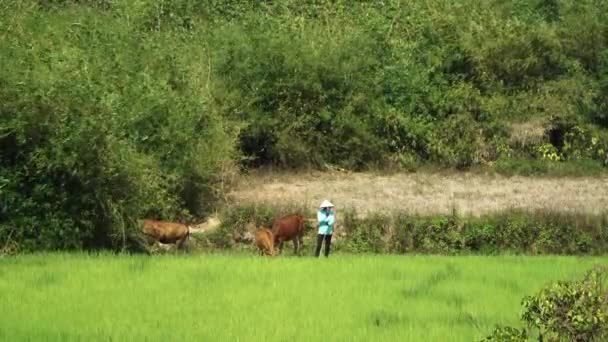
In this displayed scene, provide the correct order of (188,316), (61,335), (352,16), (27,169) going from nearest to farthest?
(61,335) < (188,316) < (27,169) < (352,16)

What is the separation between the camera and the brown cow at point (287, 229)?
16.8m

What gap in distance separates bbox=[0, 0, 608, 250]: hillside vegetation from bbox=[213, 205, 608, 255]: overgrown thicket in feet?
9.10

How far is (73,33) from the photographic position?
20578 mm

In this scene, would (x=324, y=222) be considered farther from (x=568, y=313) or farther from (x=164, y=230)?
(x=568, y=313)

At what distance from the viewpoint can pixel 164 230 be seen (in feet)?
55.5

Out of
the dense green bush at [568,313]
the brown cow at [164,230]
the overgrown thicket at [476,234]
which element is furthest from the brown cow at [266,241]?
the dense green bush at [568,313]

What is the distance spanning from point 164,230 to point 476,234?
6.13 m

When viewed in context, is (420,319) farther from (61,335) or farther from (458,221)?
(458,221)

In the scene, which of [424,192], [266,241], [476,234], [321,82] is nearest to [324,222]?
[266,241]

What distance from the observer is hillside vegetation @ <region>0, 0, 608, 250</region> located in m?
18.7

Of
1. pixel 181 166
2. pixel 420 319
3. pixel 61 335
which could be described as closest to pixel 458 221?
pixel 181 166

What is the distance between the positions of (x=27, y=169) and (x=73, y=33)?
5847 millimetres

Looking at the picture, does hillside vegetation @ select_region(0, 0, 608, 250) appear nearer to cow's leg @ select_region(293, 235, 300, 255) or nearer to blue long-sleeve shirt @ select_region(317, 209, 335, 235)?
cow's leg @ select_region(293, 235, 300, 255)

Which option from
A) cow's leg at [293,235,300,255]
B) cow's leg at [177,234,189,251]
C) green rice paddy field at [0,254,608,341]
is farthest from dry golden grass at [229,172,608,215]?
green rice paddy field at [0,254,608,341]
